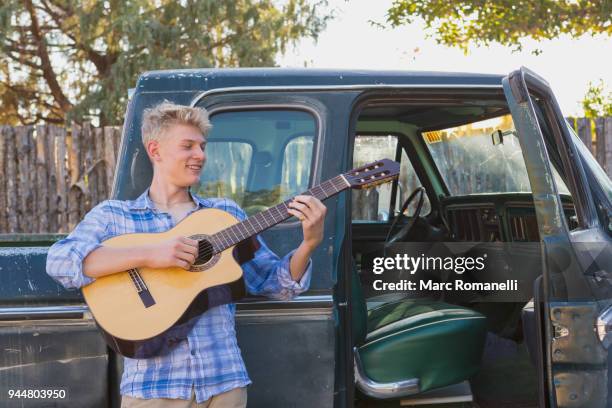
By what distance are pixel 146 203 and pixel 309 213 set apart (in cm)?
56

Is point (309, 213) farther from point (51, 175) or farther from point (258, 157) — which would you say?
point (51, 175)

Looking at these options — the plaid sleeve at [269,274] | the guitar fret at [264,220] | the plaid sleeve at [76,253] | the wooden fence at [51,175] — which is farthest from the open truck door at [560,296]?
the wooden fence at [51,175]

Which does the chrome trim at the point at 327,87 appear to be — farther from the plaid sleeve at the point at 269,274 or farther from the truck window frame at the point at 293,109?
the plaid sleeve at the point at 269,274

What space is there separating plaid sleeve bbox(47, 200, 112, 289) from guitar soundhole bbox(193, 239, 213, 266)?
32cm

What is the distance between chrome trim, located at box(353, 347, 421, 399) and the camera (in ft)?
10.0

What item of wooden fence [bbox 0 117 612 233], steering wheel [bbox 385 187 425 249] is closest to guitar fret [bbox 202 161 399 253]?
steering wheel [bbox 385 187 425 249]

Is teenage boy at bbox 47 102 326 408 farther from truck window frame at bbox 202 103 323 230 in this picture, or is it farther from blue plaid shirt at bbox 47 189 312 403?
truck window frame at bbox 202 103 323 230

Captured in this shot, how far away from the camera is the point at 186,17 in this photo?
40.5ft

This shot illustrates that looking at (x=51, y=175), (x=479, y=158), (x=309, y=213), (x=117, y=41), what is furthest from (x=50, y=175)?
(x=309, y=213)

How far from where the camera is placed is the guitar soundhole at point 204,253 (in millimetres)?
2436

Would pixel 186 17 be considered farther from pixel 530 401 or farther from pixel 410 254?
pixel 530 401

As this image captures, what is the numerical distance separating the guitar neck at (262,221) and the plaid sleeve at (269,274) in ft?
0.38

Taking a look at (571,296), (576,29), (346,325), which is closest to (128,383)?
(346,325)

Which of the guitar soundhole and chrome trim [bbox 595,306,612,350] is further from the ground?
the guitar soundhole
